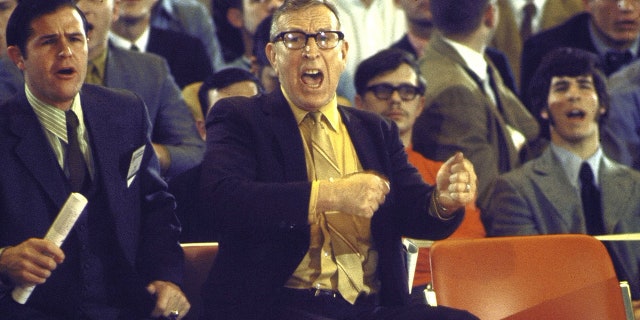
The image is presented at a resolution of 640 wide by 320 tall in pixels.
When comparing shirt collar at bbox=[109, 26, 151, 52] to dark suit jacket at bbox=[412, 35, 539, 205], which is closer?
dark suit jacket at bbox=[412, 35, 539, 205]

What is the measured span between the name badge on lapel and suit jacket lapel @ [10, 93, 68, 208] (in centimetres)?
18

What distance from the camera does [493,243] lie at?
2646 mm

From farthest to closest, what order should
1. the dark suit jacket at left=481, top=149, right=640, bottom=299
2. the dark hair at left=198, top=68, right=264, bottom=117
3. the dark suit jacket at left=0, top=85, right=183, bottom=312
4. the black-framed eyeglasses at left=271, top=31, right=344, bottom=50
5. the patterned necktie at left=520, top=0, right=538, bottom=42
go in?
1. the patterned necktie at left=520, top=0, right=538, bottom=42
2. the dark hair at left=198, top=68, right=264, bottom=117
3. the dark suit jacket at left=481, top=149, right=640, bottom=299
4. the black-framed eyeglasses at left=271, top=31, right=344, bottom=50
5. the dark suit jacket at left=0, top=85, right=183, bottom=312

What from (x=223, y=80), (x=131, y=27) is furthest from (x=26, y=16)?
(x=131, y=27)

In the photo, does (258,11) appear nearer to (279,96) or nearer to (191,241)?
(191,241)

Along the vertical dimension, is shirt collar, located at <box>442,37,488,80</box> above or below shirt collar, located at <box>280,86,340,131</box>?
below

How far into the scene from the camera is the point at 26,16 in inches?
102

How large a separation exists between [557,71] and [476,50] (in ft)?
1.41

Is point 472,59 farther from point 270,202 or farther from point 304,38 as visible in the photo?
point 270,202

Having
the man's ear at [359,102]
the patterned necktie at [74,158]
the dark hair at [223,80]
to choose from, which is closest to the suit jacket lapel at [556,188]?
the man's ear at [359,102]

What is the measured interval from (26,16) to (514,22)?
10.0ft

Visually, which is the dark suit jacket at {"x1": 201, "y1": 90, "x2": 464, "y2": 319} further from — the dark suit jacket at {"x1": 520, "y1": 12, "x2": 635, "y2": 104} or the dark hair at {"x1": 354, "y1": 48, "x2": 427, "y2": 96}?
the dark suit jacket at {"x1": 520, "y1": 12, "x2": 635, "y2": 104}

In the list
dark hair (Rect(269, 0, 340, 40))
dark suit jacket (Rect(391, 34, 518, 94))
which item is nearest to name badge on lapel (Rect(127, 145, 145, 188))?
dark hair (Rect(269, 0, 340, 40))

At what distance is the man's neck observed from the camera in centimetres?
415
